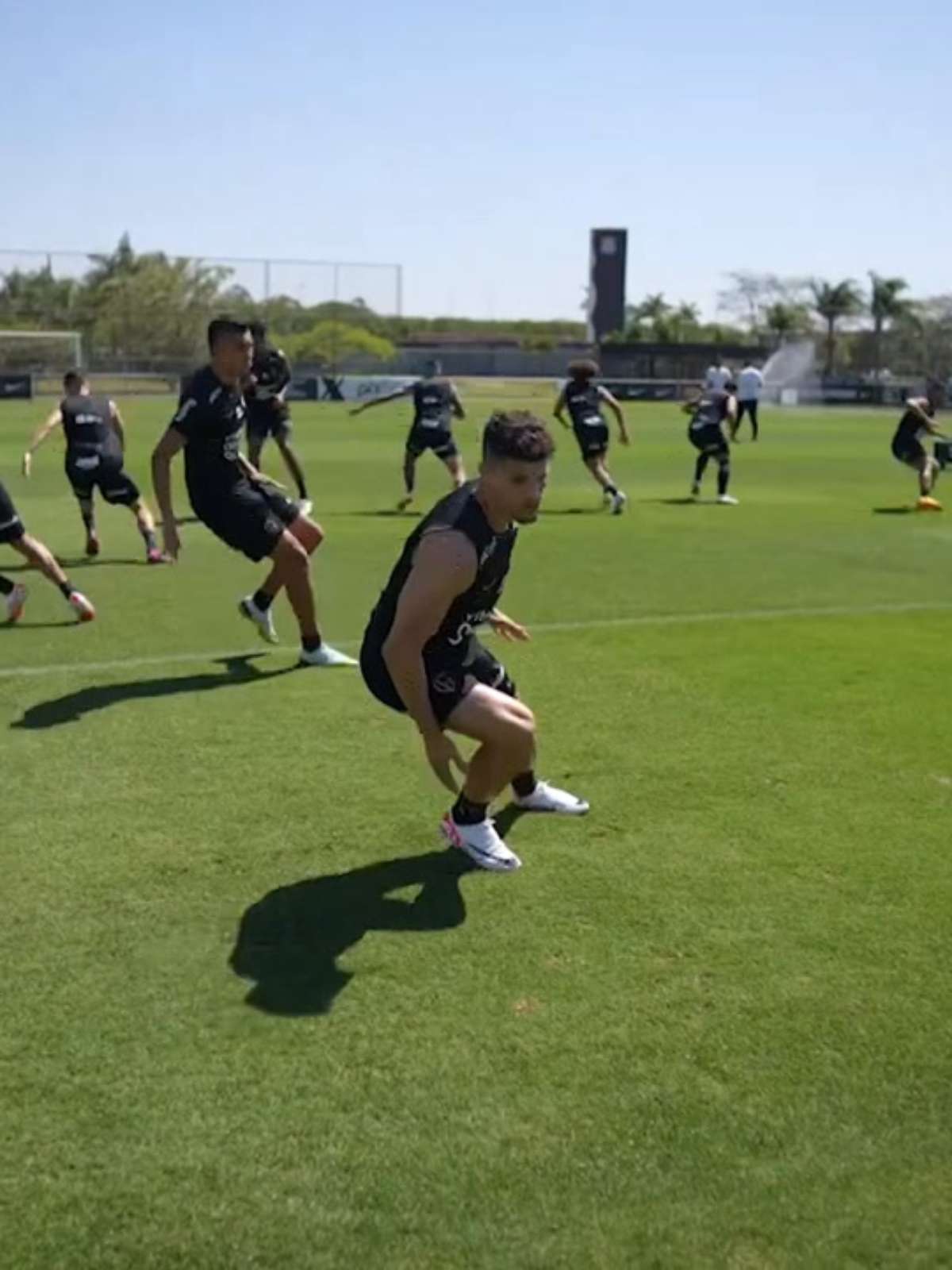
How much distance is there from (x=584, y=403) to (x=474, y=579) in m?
13.7

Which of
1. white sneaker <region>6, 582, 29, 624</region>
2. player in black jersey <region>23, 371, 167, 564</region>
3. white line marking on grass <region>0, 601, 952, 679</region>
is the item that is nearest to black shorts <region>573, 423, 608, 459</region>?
player in black jersey <region>23, 371, 167, 564</region>

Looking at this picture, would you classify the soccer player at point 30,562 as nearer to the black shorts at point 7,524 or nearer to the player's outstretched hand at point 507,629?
the black shorts at point 7,524

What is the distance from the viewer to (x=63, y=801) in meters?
5.92

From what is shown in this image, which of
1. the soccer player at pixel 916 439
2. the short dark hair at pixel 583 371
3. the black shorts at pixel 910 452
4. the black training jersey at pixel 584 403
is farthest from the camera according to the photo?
the black shorts at pixel 910 452

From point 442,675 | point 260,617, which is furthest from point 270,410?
point 442,675

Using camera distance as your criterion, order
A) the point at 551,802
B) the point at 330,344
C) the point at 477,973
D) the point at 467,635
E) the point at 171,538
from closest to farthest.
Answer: the point at 477,973, the point at 467,635, the point at 551,802, the point at 171,538, the point at 330,344

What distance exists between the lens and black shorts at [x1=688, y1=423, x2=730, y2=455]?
61.9ft

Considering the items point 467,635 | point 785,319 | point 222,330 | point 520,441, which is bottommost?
point 467,635

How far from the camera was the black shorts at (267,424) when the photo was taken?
16.8 meters

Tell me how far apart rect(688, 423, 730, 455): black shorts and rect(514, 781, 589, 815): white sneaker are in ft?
44.7

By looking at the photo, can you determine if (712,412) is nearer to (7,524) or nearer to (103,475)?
(103,475)

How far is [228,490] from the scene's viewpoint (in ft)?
28.0

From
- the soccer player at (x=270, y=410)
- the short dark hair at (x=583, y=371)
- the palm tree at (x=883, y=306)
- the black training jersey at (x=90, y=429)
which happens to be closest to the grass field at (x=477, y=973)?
the black training jersey at (x=90, y=429)

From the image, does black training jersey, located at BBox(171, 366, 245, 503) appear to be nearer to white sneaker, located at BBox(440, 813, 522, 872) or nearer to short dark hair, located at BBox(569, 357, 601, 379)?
white sneaker, located at BBox(440, 813, 522, 872)
